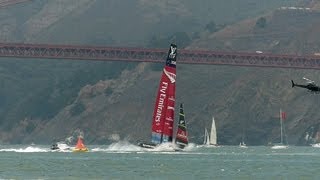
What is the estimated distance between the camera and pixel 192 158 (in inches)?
4547

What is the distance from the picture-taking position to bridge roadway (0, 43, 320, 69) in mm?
160125

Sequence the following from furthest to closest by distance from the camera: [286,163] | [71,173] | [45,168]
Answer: [286,163] → [45,168] → [71,173]

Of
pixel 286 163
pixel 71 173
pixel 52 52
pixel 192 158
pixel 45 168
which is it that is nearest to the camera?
pixel 71 173

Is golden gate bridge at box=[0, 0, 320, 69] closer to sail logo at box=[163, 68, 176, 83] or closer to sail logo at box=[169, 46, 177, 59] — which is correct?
sail logo at box=[169, 46, 177, 59]

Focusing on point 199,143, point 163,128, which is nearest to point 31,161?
point 163,128

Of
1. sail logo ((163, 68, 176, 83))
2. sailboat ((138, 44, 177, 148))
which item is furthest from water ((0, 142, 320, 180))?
sail logo ((163, 68, 176, 83))

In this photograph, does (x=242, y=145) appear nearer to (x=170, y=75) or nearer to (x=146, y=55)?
(x=146, y=55)

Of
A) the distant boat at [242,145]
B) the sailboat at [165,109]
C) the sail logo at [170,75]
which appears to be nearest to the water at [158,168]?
the sailboat at [165,109]

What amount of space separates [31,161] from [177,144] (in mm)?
14361

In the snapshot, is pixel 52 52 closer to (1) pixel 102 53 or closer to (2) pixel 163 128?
(1) pixel 102 53

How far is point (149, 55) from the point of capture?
167750 millimetres

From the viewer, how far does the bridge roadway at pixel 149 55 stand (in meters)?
160

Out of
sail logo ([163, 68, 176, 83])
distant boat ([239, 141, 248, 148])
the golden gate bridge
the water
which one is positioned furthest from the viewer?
distant boat ([239, 141, 248, 148])

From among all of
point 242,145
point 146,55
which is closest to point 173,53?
point 146,55
